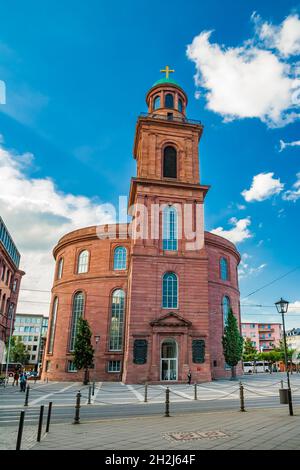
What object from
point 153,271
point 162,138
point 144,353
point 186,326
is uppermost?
point 162,138

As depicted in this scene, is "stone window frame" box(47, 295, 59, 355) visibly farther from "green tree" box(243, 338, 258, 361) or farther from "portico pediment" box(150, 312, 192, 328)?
"green tree" box(243, 338, 258, 361)

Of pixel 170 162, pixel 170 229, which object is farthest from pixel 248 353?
pixel 170 162

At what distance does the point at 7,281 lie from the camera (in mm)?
48750

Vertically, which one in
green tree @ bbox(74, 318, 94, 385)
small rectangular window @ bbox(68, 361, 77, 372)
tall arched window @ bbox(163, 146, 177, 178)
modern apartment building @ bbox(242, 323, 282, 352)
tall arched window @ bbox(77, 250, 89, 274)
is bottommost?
small rectangular window @ bbox(68, 361, 77, 372)

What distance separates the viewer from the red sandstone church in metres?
30.6

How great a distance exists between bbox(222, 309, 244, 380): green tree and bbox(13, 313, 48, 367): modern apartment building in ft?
250

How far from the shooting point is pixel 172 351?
31.2m

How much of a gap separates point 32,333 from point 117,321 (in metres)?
75.0

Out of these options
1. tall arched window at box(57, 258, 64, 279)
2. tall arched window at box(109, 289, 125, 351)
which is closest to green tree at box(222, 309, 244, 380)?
tall arched window at box(109, 289, 125, 351)
